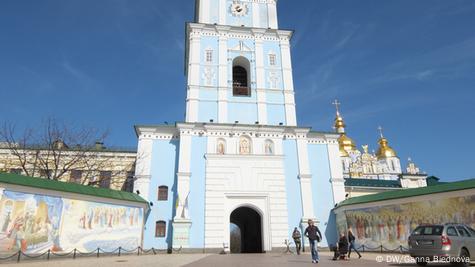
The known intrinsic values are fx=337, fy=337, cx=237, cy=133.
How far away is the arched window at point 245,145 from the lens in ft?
76.6

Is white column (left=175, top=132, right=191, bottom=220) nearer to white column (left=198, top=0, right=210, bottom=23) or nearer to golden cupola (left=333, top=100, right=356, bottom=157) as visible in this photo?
white column (left=198, top=0, right=210, bottom=23)

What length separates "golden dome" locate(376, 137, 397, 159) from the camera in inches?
2648

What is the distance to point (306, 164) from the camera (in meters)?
23.5

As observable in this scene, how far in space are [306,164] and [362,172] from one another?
42.2 m

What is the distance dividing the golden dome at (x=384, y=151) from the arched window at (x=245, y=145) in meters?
52.0

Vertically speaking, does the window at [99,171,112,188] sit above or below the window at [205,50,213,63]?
below

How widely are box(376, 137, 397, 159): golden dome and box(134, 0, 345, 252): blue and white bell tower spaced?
4791 centimetres

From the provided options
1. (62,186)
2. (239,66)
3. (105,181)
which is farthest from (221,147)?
(105,181)

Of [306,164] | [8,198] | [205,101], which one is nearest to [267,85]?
[205,101]

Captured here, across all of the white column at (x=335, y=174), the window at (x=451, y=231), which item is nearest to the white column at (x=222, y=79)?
the white column at (x=335, y=174)

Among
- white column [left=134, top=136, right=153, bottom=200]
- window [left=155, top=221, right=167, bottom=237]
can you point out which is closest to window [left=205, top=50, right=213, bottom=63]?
white column [left=134, top=136, right=153, bottom=200]

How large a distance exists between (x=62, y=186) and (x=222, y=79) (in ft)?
44.7

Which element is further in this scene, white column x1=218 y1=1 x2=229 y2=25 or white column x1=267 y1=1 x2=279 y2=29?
white column x1=267 y1=1 x2=279 y2=29

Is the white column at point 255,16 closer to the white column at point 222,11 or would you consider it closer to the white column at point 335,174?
the white column at point 222,11
